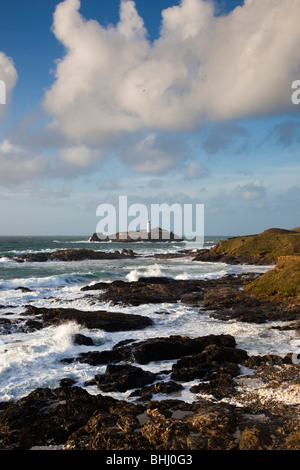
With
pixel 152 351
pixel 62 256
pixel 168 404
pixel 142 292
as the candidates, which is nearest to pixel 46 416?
pixel 168 404

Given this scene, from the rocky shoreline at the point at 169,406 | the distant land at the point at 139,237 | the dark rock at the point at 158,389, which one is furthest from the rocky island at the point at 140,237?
the dark rock at the point at 158,389

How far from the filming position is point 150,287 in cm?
2886

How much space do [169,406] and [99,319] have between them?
31.5 ft

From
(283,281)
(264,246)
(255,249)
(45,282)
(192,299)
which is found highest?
(264,246)

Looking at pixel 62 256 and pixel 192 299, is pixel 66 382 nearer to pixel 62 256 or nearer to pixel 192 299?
pixel 192 299

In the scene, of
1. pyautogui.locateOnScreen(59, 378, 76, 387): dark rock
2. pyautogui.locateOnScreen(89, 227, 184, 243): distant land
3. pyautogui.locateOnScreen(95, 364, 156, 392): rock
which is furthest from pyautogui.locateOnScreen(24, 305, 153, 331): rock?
pyautogui.locateOnScreen(89, 227, 184, 243): distant land

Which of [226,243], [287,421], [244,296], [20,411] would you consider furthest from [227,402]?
[226,243]

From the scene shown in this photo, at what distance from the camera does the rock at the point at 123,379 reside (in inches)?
390

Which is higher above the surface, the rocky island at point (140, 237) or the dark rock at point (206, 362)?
the rocky island at point (140, 237)

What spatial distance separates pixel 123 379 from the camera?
399 inches

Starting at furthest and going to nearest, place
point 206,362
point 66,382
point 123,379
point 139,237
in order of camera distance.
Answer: point 139,237, point 206,362, point 66,382, point 123,379

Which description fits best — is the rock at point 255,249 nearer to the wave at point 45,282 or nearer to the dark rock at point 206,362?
the wave at point 45,282

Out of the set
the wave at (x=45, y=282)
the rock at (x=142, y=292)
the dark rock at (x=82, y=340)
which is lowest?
the wave at (x=45, y=282)

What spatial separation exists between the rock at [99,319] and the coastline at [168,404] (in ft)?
6.88
